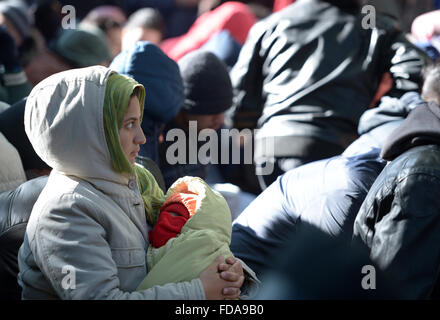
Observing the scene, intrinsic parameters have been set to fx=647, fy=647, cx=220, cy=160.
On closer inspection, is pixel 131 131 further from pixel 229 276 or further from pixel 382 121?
pixel 382 121

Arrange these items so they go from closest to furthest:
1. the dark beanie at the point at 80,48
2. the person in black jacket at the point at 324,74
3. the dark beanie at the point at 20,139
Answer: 1. the dark beanie at the point at 20,139
2. the person in black jacket at the point at 324,74
3. the dark beanie at the point at 80,48

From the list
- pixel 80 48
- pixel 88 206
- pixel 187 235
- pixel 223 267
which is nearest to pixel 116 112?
pixel 88 206

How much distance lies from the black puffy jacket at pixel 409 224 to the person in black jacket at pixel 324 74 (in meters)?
1.37

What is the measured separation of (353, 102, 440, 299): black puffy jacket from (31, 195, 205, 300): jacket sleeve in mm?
643

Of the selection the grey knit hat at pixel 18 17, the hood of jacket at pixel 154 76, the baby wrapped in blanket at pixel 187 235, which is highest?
the hood of jacket at pixel 154 76

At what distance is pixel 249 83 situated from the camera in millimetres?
3760

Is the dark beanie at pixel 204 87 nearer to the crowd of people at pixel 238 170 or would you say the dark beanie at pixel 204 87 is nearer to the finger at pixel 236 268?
the crowd of people at pixel 238 170

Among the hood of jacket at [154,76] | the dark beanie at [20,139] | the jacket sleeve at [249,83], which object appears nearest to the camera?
the dark beanie at [20,139]

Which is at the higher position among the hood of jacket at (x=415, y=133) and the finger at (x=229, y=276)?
the hood of jacket at (x=415, y=133)

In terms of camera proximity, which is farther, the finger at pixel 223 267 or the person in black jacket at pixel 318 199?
the person in black jacket at pixel 318 199

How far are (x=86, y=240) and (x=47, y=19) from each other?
541cm

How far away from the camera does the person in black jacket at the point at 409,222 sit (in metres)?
1.97

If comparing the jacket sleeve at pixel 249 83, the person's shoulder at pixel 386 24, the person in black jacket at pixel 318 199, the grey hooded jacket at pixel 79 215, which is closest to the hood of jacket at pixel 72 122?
the grey hooded jacket at pixel 79 215
